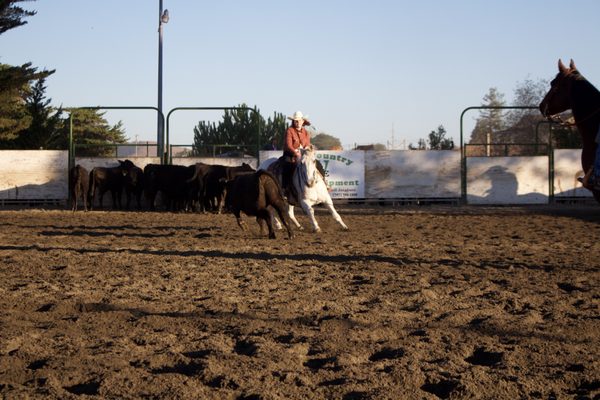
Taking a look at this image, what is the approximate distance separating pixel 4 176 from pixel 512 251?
1851 centimetres

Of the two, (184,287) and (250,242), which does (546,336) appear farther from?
(250,242)

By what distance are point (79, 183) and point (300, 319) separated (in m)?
18.8

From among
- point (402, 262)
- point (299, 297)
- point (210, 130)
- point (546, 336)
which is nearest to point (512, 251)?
point (402, 262)

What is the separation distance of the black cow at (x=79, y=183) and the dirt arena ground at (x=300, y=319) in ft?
36.3

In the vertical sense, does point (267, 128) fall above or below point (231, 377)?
above

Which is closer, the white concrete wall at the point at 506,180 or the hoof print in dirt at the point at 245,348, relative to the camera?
the hoof print in dirt at the point at 245,348

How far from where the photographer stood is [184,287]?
8.09 m

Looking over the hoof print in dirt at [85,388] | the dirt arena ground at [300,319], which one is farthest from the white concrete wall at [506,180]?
the hoof print in dirt at [85,388]

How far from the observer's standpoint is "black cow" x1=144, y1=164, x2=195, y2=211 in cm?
2406

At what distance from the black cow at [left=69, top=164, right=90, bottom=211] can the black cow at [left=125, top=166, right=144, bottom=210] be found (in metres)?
1.23

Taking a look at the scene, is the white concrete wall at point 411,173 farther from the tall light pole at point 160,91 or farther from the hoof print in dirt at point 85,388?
the hoof print in dirt at point 85,388

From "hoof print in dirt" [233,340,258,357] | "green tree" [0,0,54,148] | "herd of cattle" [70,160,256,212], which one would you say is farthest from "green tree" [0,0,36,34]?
"hoof print in dirt" [233,340,258,357]

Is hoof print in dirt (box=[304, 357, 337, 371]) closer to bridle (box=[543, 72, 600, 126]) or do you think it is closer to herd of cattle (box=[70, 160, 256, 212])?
bridle (box=[543, 72, 600, 126])

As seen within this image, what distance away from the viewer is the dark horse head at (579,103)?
8797mm
